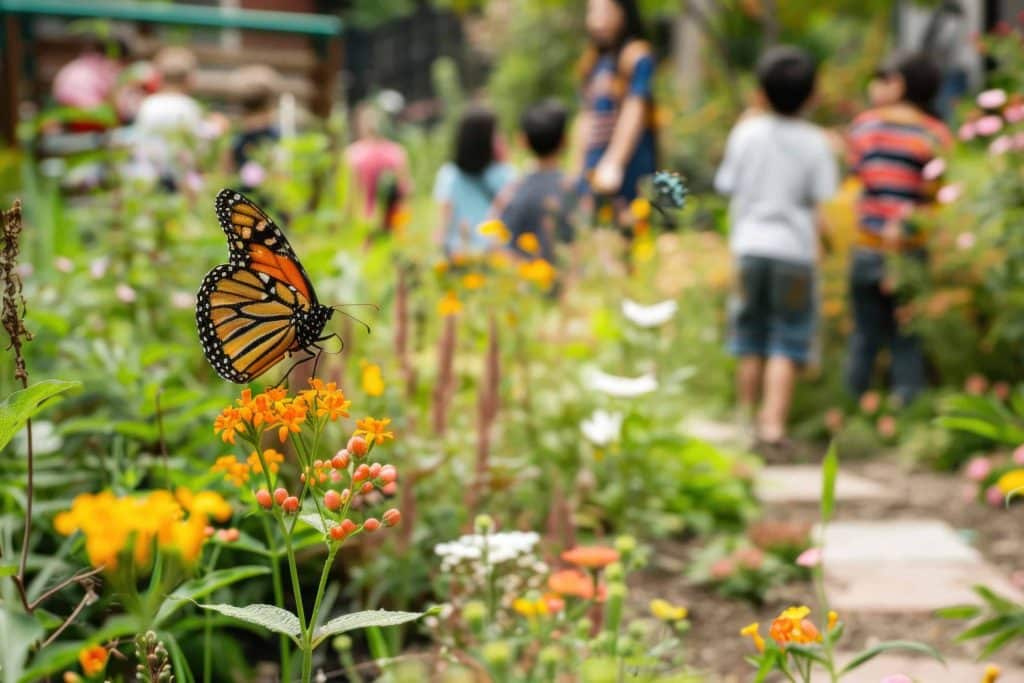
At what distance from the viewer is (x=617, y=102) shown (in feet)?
20.2

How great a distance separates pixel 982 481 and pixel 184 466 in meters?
2.83

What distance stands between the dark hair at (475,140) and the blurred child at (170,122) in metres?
1.39

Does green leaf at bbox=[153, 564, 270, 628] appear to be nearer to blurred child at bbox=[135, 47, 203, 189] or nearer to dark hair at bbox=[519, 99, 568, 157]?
blurred child at bbox=[135, 47, 203, 189]

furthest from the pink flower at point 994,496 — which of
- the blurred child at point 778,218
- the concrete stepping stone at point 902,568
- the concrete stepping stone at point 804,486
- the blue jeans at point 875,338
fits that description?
the blue jeans at point 875,338

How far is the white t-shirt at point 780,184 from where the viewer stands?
520 cm

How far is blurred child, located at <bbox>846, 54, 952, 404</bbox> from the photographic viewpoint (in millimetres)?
5754

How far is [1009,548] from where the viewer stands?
3633 mm

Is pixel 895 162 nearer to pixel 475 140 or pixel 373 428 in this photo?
pixel 475 140

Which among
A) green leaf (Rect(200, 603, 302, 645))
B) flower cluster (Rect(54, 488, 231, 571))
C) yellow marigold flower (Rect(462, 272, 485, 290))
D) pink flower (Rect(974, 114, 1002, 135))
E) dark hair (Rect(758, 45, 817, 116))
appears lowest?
green leaf (Rect(200, 603, 302, 645))

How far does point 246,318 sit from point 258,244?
6.1 inches

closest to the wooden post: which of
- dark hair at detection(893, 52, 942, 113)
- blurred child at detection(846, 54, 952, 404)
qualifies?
blurred child at detection(846, 54, 952, 404)

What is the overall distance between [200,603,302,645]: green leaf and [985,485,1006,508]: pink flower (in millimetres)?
2820

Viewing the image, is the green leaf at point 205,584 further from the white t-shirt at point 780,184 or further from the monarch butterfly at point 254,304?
the white t-shirt at point 780,184

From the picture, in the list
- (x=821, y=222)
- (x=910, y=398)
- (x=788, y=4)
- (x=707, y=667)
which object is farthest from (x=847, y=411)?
(x=788, y=4)
